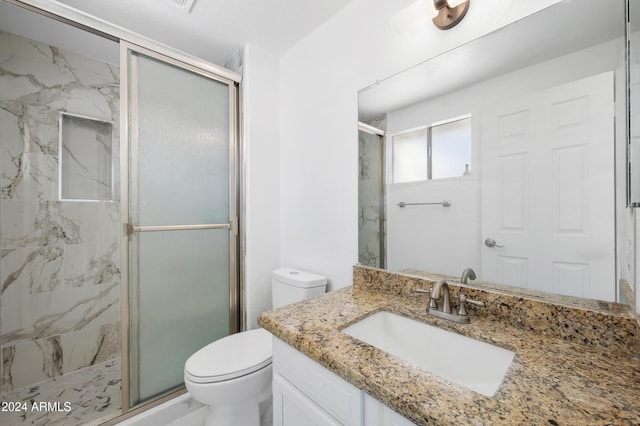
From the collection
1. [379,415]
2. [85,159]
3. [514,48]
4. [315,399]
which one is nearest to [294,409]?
[315,399]

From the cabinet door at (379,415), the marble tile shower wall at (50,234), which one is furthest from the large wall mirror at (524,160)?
the marble tile shower wall at (50,234)

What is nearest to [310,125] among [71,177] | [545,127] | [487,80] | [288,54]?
[288,54]

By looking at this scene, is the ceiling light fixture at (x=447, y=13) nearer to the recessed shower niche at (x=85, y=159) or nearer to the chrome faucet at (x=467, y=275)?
the chrome faucet at (x=467, y=275)

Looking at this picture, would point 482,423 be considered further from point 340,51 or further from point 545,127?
point 340,51

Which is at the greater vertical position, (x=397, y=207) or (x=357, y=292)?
(x=397, y=207)

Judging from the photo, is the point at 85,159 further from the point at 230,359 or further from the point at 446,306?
the point at 446,306

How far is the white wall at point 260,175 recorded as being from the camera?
1.77m

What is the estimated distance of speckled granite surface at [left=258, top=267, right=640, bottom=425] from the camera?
47 cm

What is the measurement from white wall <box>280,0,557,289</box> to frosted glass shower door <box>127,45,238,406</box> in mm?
432

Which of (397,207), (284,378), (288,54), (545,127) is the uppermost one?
(288,54)

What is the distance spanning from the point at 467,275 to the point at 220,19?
74.1 inches

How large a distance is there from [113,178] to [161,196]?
0.93 metres

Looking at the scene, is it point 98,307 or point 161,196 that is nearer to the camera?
point 161,196

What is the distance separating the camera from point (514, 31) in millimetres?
882
